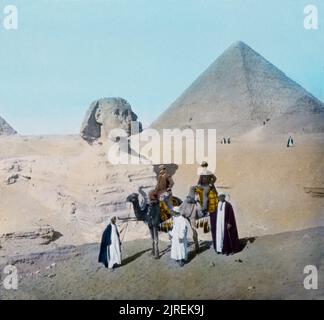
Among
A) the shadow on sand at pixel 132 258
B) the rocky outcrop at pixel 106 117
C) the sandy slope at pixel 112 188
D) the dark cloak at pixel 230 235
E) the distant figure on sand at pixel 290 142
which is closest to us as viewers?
the dark cloak at pixel 230 235

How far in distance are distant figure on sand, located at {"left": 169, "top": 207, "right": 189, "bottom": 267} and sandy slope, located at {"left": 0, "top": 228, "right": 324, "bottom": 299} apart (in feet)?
0.56

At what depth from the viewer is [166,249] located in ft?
31.0

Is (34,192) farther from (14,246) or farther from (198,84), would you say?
(198,84)

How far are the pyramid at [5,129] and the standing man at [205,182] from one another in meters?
3.09

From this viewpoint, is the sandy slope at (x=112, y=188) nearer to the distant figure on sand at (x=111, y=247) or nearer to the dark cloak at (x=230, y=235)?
the distant figure on sand at (x=111, y=247)

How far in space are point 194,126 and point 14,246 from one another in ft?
15.2

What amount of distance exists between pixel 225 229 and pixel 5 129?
12.9 ft

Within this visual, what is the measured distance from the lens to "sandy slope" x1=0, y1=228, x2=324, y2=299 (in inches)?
352

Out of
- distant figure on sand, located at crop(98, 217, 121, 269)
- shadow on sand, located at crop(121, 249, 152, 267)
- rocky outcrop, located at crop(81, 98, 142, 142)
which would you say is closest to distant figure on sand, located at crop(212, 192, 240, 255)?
shadow on sand, located at crop(121, 249, 152, 267)

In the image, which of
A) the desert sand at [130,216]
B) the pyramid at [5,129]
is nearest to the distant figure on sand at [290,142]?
the desert sand at [130,216]

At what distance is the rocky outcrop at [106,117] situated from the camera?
9859 mm

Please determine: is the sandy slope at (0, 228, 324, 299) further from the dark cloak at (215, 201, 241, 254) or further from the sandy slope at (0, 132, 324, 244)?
the sandy slope at (0, 132, 324, 244)

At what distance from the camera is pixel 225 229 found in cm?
920
